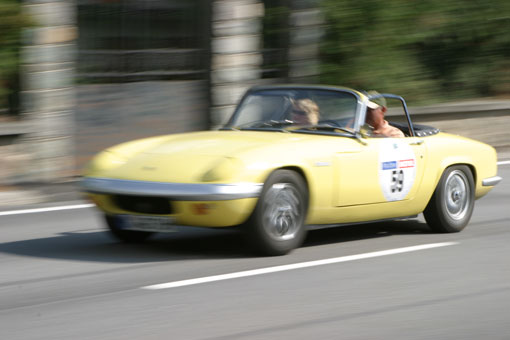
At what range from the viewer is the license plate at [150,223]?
21.7 feet

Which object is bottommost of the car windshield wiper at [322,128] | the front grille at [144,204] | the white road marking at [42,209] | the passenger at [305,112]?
the white road marking at [42,209]

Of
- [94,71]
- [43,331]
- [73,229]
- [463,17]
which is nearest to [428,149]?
[73,229]

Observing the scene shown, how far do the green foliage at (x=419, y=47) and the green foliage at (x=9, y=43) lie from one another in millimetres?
Result: 5595

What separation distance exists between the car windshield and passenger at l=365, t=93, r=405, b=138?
0.64 ft

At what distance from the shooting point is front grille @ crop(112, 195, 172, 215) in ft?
21.6

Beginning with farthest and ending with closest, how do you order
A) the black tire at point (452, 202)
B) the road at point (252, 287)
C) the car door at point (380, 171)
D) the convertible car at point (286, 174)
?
the black tire at point (452, 202) → the car door at point (380, 171) → the convertible car at point (286, 174) → the road at point (252, 287)

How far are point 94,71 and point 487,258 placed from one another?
7.80 metres

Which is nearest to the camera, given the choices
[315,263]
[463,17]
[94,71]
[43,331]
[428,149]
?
[43,331]

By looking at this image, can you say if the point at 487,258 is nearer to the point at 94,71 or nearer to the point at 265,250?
the point at 265,250

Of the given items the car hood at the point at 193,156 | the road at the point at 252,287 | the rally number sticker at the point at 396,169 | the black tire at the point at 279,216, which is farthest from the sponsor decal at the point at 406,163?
A: the black tire at the point at 279,216

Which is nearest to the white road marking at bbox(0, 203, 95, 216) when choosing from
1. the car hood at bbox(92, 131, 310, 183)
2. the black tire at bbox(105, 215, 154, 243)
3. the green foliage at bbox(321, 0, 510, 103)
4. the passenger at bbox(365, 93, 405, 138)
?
the black tire at bbox(105, 215, 154, 243)

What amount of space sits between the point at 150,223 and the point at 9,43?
20.1 ft

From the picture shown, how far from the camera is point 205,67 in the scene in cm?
1480

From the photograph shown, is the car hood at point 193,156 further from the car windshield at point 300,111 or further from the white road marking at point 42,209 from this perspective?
the white road marking at point 42,209
